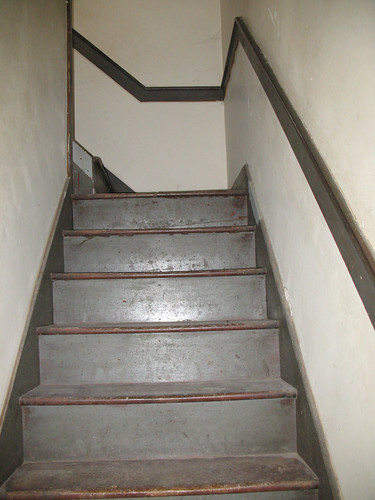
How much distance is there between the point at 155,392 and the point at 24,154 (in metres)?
0.98

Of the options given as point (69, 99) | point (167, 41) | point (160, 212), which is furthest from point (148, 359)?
point (167, 41)

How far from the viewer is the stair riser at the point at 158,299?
169 centimetres

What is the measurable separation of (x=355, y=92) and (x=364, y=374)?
61 centimetres

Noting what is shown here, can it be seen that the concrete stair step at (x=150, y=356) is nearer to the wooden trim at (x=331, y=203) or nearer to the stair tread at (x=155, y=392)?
the stair tread at (x=155, y=392)

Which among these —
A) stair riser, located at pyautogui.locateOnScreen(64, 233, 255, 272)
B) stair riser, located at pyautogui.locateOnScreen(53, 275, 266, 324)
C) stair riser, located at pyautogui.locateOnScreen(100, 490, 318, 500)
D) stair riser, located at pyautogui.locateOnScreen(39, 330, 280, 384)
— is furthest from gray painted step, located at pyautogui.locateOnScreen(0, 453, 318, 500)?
stair riser, located at pyautogui.locateOnScreen(64, 233, 255, 272)

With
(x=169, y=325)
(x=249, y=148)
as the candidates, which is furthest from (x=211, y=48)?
(x=169, y=325)

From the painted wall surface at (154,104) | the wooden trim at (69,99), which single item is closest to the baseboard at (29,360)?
the wooden trim at (69,99)

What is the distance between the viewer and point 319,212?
3.65 ft

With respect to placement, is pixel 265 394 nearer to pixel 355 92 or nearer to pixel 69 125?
pixel 355 92

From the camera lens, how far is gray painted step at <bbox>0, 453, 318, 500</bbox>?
111cm

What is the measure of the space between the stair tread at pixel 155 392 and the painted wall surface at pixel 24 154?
0.17 meters

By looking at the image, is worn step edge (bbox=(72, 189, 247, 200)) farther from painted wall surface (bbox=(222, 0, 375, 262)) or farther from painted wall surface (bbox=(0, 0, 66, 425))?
painted wall surface (bbox=(222, 0, 375, 262))

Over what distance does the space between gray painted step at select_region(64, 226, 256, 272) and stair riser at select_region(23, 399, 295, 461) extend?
0.74 meters

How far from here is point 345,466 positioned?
991mm
